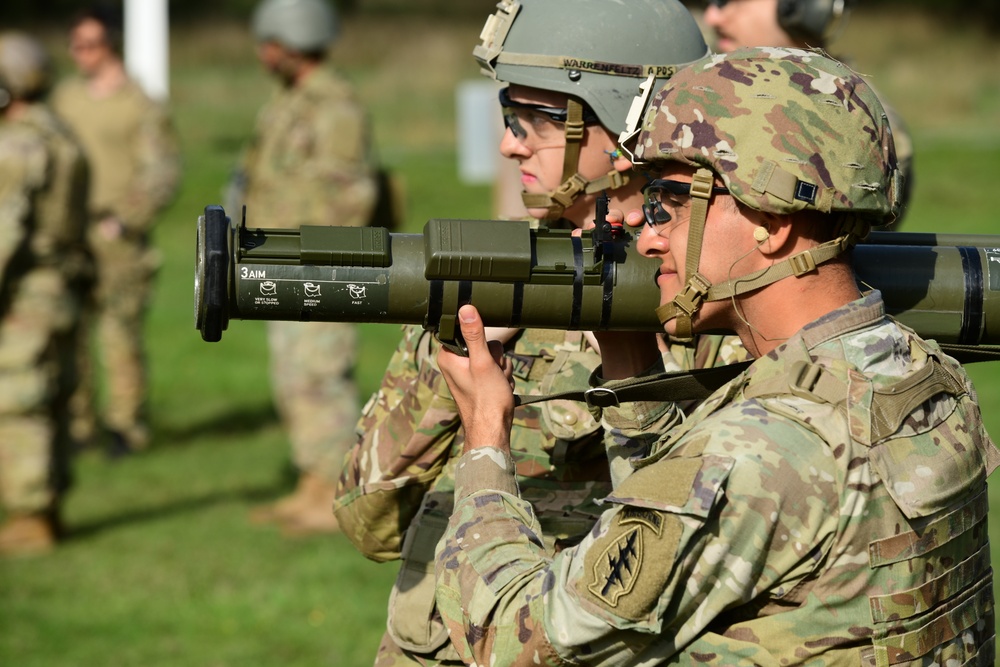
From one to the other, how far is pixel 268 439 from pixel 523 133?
6.88 m

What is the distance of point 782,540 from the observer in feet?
7.15

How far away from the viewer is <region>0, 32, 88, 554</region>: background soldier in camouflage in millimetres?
7375

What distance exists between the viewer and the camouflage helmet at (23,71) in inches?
295

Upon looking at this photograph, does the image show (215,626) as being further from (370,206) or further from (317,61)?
(317,61)

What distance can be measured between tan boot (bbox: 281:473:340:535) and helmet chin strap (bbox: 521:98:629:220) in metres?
4.73

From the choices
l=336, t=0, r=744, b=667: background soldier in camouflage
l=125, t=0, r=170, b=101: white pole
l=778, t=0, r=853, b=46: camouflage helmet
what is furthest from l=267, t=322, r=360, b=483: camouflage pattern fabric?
l=125, t=0, r=170, b=101: white pole

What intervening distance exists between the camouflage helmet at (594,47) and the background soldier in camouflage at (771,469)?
2.51 feet

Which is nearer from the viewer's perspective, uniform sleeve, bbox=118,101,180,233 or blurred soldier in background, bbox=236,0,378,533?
blurred soldier in background, bbox=236,0,378,533

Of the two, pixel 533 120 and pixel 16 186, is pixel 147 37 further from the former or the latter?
pixel 533 120

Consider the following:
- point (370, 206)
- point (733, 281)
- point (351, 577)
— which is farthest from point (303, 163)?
point (733, 281)

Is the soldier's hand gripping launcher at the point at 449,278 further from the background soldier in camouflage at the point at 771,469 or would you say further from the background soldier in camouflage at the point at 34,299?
the background soldier in camouflage at the point at 34,299

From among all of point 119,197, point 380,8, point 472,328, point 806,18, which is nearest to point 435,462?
point 472,328

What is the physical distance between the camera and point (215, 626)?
640cm

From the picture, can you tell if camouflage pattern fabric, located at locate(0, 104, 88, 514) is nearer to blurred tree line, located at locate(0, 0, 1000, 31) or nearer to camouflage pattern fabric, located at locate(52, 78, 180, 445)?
camouflage pattern fabric, located at locate(52, 78, 180, 445)
